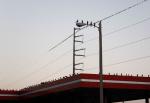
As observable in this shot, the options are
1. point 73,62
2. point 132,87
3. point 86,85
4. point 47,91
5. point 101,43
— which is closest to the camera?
point 101,43

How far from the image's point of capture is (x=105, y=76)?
1353 inches

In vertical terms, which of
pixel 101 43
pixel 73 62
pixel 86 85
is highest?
pixel 73 62

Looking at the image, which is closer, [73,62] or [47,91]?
Result: [47,91]

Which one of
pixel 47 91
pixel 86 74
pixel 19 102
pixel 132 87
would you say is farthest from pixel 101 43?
pixel 19 102

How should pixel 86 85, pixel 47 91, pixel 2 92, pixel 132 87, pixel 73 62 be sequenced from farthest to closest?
pixel 73 62 < pixel 2 92 < pixel 47 91 < pixel 132 87 < pixel 86 85

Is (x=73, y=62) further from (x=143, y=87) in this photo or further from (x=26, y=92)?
(x=143, y=87)

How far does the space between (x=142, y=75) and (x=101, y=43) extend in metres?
11.7

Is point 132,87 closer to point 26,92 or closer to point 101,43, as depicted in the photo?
point 101,43

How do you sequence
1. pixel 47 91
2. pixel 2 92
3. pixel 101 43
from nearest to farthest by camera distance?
pixel 101 43, pixel 47 91, pixel 2 92

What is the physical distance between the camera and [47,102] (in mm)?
57406

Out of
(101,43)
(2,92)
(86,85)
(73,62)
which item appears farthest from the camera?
(73,62)

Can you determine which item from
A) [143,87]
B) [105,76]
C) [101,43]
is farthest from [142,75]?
[101,43]

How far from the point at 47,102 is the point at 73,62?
8.69m

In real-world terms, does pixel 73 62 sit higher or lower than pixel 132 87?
higher
